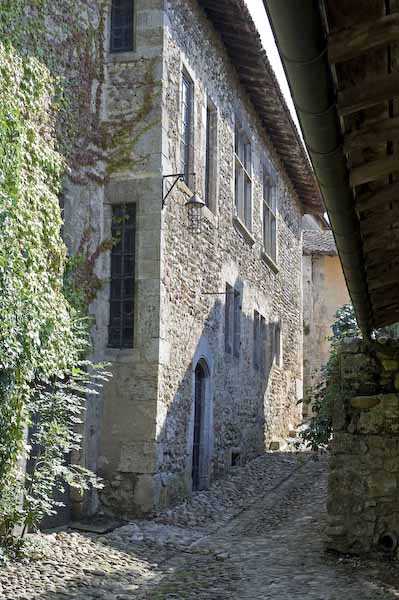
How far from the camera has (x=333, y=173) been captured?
331cm

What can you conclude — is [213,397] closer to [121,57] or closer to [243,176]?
[243,176]

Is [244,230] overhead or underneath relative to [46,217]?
overhead

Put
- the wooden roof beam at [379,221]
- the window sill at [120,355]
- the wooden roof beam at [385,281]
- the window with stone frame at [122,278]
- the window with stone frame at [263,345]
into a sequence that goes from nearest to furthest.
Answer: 1. the wooden roof beam at [379,221]
2. the wooden roof beam at [385,281]
3. the window sill at [120,355]
4. the window with stone frame at [122,278]
5. the window with stone frame at [263,345]

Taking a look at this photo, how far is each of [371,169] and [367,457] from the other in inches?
117

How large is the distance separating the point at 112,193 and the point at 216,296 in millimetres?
2760

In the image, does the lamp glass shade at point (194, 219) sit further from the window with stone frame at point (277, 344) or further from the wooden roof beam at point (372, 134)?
the window with stone frame at point (277, 344)

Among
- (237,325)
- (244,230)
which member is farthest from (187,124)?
(237,325)

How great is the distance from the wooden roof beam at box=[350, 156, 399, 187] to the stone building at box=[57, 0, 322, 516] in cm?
471

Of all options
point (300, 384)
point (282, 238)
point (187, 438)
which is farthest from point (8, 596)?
point (300, 384)

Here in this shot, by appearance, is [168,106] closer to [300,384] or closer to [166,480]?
[166,480]

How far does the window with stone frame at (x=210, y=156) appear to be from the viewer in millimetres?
10648

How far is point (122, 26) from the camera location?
8961mm

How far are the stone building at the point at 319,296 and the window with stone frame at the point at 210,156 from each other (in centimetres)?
1202

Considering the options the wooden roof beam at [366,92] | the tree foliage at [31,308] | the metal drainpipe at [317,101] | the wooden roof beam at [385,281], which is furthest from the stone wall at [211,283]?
the wooden roof beam at [366,92]
